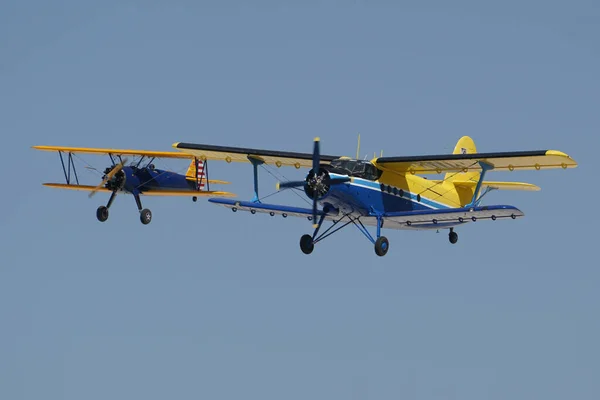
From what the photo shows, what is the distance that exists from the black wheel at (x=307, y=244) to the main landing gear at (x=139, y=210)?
15987mm

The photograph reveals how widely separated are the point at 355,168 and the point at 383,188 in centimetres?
125

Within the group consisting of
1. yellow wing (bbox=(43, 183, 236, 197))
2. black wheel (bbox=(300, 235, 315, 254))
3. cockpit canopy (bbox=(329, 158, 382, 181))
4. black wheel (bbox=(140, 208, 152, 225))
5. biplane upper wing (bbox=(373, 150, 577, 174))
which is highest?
biplane upper wing (bbox=(373, 150, 577, 174))

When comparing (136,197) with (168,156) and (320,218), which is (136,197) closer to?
(168,156)

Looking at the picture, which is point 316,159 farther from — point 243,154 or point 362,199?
point 243,154

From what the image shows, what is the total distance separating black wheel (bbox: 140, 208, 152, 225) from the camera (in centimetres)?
5734

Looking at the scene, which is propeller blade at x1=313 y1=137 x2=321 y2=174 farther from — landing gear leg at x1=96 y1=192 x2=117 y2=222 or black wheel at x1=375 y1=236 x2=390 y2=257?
landing gear leg at x1=96 y1=192 x2=117 y2=222

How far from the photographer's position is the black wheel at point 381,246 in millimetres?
41219

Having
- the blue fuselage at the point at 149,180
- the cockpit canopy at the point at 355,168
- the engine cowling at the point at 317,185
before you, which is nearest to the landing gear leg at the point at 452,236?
the cockpit canopy at the point at 355,168

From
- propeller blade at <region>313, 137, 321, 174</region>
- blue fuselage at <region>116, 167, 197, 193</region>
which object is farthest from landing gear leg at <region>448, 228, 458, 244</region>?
blue fuselage at <region>116, 167, 197, 193</region>

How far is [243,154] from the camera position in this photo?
45750mm

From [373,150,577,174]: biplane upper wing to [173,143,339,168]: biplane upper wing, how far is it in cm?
331

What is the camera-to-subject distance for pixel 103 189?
5800 cm

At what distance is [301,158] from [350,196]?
3.21 meters

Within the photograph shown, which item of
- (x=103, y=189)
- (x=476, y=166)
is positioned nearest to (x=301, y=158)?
(x=476, y=166)
